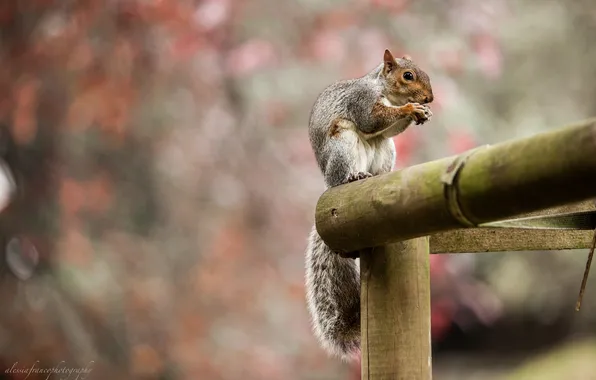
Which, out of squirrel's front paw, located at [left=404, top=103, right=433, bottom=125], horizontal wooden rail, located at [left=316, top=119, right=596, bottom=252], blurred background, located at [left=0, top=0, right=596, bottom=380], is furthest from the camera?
blurred background, located at [left=0, top=0, right=596, bottom=380]

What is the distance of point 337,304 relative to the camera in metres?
1.71

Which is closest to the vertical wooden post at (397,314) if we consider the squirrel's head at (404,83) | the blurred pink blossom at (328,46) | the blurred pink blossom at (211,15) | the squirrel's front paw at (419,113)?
the squirrel's front paw at (419,113)

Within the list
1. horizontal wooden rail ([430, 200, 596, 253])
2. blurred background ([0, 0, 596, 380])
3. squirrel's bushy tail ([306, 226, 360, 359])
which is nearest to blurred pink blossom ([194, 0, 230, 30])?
blurred background ([0, 0, 596, 380])

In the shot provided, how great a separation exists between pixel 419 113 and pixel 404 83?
0.66 feet

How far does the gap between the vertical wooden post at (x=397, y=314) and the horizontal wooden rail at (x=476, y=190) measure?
6 cm

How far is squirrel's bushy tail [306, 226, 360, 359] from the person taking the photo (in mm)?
1707

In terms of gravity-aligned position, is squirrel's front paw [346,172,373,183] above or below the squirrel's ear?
below

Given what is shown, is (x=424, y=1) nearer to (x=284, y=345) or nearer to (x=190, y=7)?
(x=190, y=7)

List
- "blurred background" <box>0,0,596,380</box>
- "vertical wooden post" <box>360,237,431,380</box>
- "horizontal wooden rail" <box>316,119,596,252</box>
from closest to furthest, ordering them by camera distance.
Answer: "horizontal wooden rail" <box>316,119,596,252</box> → "vertical wooden post" <box>360,237,431,380</box> → "blurred background" <box>0,0,596,380</box>

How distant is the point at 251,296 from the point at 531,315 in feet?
5.27

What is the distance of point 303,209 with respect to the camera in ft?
12.8

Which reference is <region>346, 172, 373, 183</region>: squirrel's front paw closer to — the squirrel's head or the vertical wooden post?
the vertical wooden post

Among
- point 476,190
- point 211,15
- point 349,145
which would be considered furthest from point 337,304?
point 211,15

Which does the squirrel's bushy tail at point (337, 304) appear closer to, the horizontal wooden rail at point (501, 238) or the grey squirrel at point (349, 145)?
the grey squirrel at point (349, 145)
